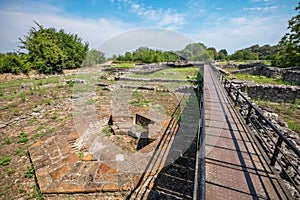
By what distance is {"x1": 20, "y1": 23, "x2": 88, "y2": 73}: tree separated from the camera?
58.8 ft

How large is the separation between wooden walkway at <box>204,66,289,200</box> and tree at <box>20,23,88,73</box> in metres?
21.8

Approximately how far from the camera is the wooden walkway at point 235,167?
204cm

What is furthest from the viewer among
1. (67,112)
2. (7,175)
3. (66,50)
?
(66,50)

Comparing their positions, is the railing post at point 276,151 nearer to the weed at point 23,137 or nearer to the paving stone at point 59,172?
the paving stone at point 59,172

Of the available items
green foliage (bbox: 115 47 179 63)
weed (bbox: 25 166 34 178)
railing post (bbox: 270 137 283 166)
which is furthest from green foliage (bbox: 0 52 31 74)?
railing post (bbox: 270 137 283 166)

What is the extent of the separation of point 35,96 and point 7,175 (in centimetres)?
696

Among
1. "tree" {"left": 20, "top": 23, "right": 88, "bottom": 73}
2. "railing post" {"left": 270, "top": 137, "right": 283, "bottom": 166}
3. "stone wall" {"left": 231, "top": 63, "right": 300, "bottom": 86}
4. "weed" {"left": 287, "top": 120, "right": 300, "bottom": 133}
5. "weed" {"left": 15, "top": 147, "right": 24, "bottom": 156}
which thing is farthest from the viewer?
"tree" {"left": 20, "top": 23, "right": 88, "bottom": 73}

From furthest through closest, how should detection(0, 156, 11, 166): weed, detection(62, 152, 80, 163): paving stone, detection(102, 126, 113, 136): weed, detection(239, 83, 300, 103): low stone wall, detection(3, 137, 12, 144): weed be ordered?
detection(239, 83, 300, 103): low stone wall
detection(102, 126, 113, 136): weed
detection(3, 137, 12, 144): weed
detection(0, 156, 11, 166): weed
detection(62, 152, 80, 163): paving stone

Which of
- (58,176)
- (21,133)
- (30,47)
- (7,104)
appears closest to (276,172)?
(58,176)

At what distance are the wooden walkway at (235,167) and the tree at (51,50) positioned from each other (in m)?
21.8

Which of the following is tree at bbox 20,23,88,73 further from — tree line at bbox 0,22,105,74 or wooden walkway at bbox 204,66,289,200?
wooden walkway at bbox 204,66,289,200

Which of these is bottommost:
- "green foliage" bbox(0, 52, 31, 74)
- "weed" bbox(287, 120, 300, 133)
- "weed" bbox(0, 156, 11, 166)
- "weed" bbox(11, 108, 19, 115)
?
"weed" bbox(287, 120, 300, 133)

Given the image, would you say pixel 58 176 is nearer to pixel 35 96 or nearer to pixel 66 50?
pixel 35 96

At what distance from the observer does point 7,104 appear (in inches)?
285
